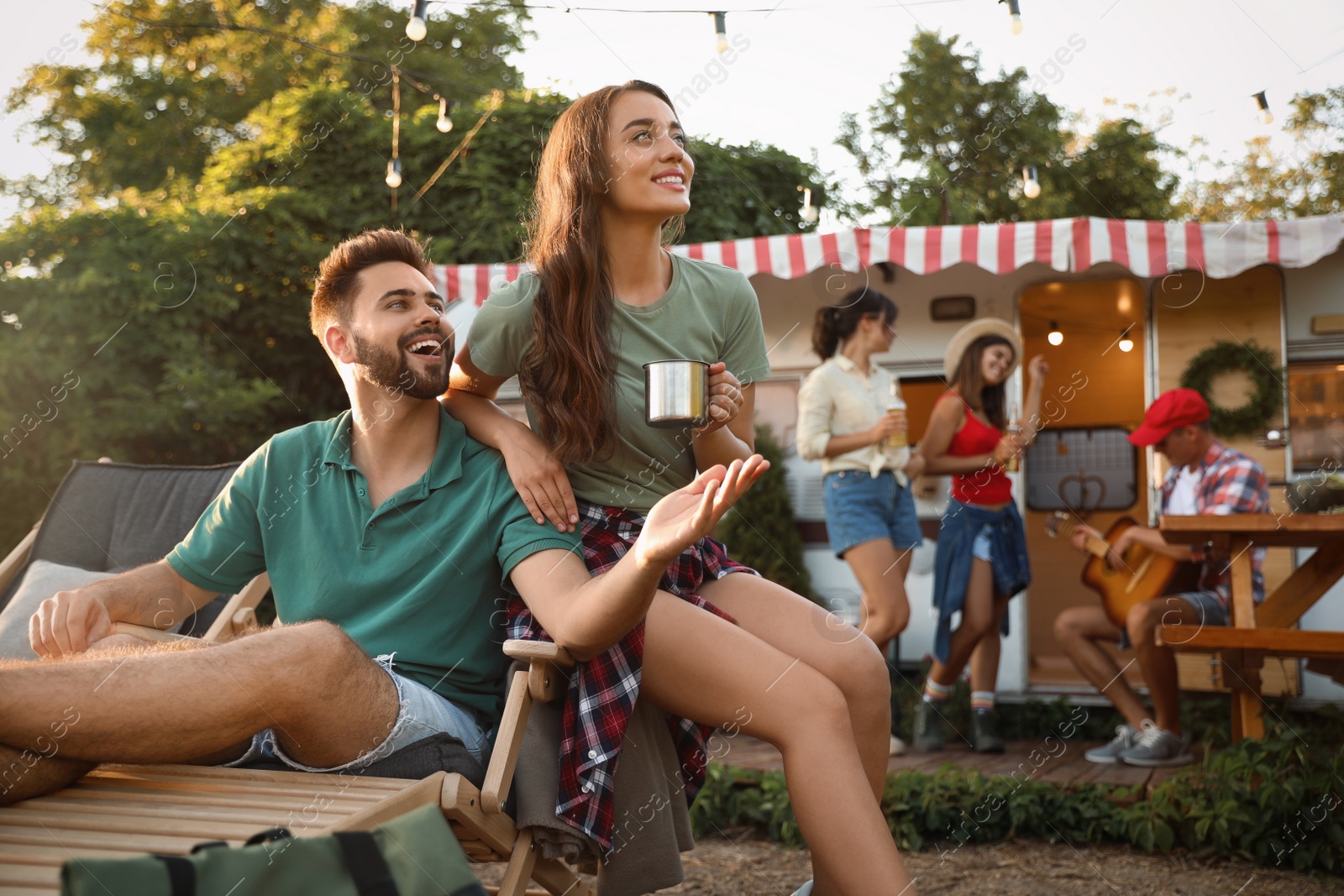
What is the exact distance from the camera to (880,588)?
5.62 meters

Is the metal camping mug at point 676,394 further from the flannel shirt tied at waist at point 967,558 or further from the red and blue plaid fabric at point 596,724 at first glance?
the flannel shirt tied at waist at point 967,558

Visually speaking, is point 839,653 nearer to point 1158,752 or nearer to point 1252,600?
point 1252,600

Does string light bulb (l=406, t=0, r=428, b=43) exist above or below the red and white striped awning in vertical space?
above

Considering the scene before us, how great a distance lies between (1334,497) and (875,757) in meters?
3.12

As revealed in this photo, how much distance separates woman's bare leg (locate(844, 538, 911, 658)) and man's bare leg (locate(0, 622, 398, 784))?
12.5ft

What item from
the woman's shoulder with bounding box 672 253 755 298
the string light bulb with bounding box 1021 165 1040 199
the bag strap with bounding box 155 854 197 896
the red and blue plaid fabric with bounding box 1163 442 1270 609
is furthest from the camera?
the string light bulb with bounding box 1021 165 1040 199

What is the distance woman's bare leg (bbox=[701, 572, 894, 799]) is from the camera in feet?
7.93

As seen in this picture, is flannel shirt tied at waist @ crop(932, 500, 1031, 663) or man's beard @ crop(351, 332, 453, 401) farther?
flannel shirt tied at waist @ crop(932, 500, 1031, 663)

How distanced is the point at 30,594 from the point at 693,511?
3.12 metres

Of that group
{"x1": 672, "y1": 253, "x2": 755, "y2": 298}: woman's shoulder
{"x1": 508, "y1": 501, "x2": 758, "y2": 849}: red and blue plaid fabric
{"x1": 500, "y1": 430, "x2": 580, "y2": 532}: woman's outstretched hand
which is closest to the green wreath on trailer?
{"x1": 672, "y1": 253, "x2": 755, "y2": 298}: woman's shoulder

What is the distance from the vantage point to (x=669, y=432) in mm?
2635

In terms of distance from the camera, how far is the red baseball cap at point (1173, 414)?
5.32 m

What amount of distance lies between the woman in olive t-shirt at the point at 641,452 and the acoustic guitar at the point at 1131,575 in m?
3.41

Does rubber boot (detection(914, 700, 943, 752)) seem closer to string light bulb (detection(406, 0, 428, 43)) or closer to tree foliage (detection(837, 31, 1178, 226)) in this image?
string light bulb (detection(406, 0, 428, 43))
